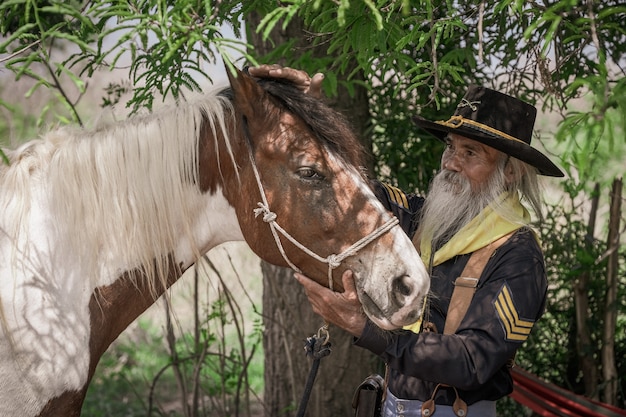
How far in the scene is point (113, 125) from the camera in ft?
7.30

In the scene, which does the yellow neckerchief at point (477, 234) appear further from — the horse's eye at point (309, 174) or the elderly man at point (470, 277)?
the horse's eye at point (309, 174)

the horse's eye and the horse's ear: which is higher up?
the horse's ear

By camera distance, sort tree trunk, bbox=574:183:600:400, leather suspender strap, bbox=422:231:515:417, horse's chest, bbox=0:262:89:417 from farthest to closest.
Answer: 1. tree trunk, bbox=574:183:600:400
2. leather suspender strap, bbox=422:231:515:417
3. horse's chest, bbox=0:262:89:417

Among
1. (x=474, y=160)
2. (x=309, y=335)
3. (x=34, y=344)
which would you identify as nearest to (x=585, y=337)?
(x=309, y=335)

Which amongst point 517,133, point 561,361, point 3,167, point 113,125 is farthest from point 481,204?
point 561,361

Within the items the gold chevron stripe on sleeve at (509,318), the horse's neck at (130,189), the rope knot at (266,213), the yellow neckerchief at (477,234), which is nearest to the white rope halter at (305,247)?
the rope knot at (266,213)

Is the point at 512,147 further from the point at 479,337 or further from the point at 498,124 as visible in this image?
the point at 479,337

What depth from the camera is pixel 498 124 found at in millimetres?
2449

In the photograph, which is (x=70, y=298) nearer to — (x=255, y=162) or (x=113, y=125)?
(x=113, y=125)

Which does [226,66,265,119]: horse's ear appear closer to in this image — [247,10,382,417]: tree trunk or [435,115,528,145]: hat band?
[435,115,528,145]: hat band

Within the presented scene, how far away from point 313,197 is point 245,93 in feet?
1.40

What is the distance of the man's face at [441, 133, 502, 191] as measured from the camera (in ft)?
8.27

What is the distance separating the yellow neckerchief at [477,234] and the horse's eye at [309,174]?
596 millimetres

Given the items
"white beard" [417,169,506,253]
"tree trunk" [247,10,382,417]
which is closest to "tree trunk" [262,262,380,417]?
"tree trunk" [247,10,382,417]
